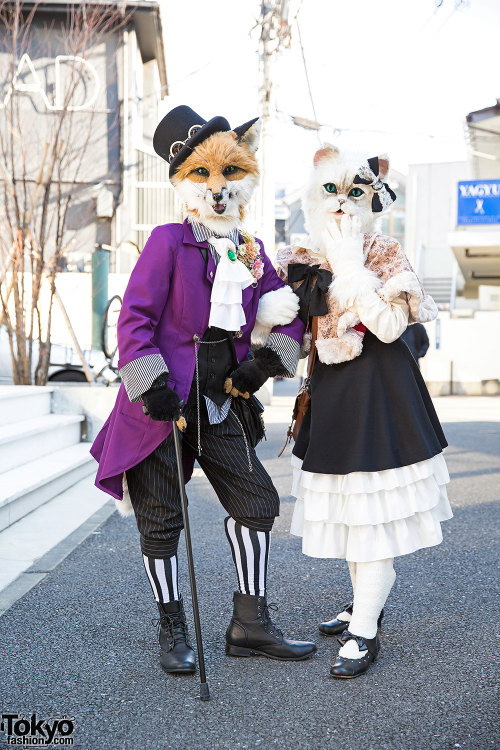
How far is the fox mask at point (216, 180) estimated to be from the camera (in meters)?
2.81

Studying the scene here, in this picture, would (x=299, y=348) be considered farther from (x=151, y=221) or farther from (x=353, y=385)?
(x=151, y=221)

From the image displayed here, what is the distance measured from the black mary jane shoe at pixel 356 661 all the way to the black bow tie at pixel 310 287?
3.91 ft

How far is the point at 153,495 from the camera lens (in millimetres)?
2734

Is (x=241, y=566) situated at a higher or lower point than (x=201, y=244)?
lower

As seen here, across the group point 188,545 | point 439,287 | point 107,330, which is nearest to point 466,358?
point 107,330

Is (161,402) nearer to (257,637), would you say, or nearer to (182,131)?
(257,637)

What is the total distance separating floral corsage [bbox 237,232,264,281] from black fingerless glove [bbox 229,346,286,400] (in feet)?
0.99

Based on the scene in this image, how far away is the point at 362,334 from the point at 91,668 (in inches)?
61.2

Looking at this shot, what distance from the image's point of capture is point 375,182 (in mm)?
2869

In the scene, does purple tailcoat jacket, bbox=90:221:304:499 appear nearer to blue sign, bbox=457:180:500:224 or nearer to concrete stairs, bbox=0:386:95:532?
concrete stairs, bbox=0:386:95:532

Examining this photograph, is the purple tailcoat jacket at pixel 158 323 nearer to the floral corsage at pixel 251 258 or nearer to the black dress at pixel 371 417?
the floral corsage at pixel 251 258

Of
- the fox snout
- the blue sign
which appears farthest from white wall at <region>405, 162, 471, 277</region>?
the fox snout

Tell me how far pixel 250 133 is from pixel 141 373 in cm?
109

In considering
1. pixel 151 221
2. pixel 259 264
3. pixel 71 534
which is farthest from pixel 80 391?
pixel 151 221
